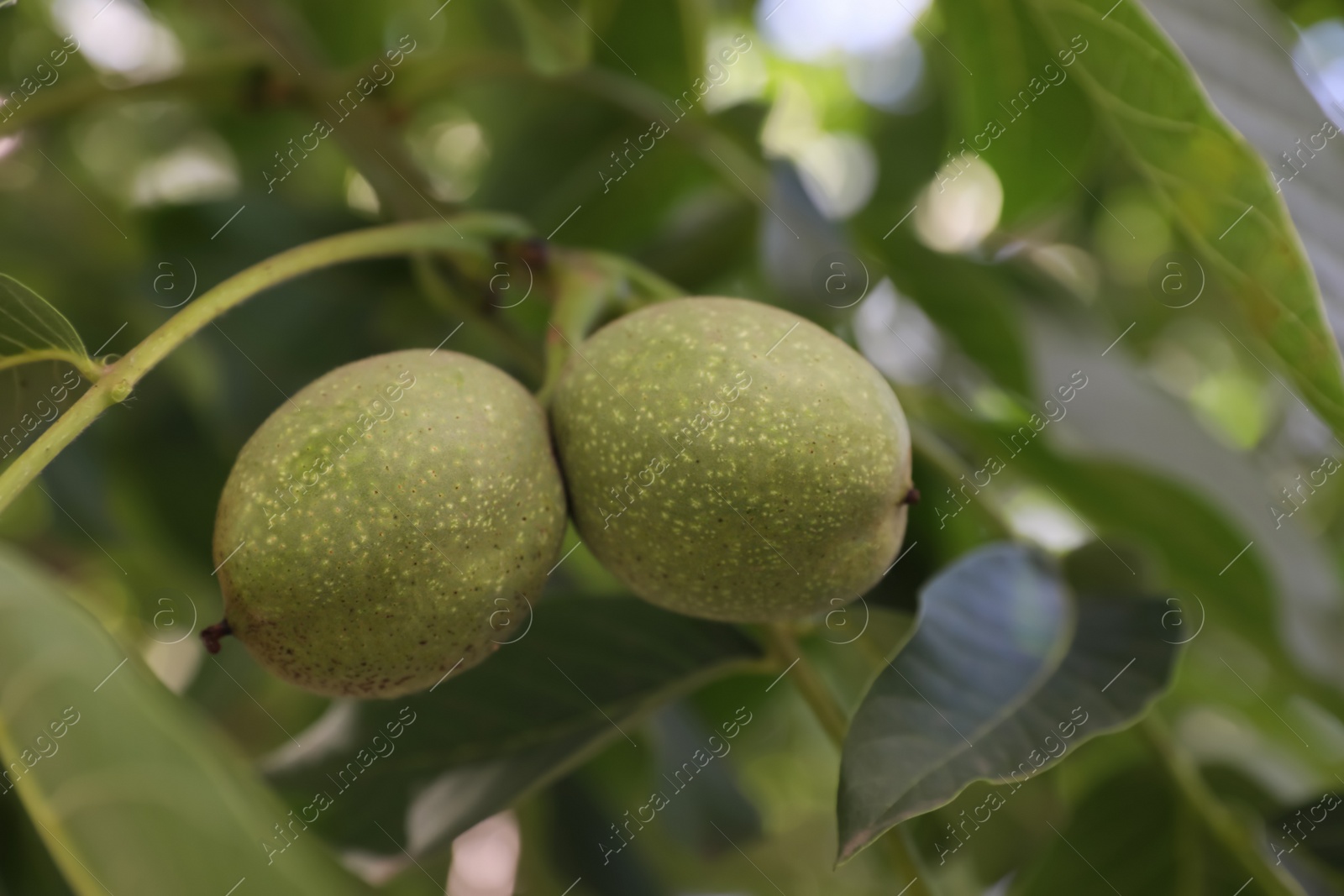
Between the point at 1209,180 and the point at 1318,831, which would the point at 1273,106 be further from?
the point at 1318,831

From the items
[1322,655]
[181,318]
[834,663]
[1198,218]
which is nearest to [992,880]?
[834,663]

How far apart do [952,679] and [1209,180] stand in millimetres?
427

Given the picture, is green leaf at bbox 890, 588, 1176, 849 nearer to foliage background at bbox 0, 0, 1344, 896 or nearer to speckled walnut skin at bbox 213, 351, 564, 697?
foliage background at bbox 0, 0, 1344, 896

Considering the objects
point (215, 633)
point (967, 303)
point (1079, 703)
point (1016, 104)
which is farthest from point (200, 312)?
point (1016, 104)

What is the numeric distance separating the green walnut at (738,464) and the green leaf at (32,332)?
0.33 m

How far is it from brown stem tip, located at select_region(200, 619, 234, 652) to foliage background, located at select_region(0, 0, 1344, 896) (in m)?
0.21

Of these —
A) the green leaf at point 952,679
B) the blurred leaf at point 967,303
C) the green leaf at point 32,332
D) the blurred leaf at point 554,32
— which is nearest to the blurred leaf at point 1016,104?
the blurred leaf at point 967,303

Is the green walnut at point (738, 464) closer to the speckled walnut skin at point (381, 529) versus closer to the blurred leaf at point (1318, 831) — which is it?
→ the speckled walnut skin at point (381, 529)

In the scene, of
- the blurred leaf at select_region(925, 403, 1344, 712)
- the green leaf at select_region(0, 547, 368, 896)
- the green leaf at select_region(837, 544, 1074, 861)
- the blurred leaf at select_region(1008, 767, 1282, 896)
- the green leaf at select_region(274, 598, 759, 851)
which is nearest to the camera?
the green leaf at select_region(0, 547, 368, 896)

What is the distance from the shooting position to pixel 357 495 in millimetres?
690

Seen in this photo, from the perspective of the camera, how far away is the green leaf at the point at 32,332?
0.68 m

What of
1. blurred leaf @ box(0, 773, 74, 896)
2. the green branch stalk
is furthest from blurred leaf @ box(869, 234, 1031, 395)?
blurred leaf @ box(0, 773, 74, 896)

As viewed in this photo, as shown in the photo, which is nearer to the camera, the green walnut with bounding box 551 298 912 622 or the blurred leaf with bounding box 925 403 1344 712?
the green walnut with bounding box 551 298 912 622

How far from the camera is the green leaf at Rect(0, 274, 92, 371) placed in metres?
0.68
